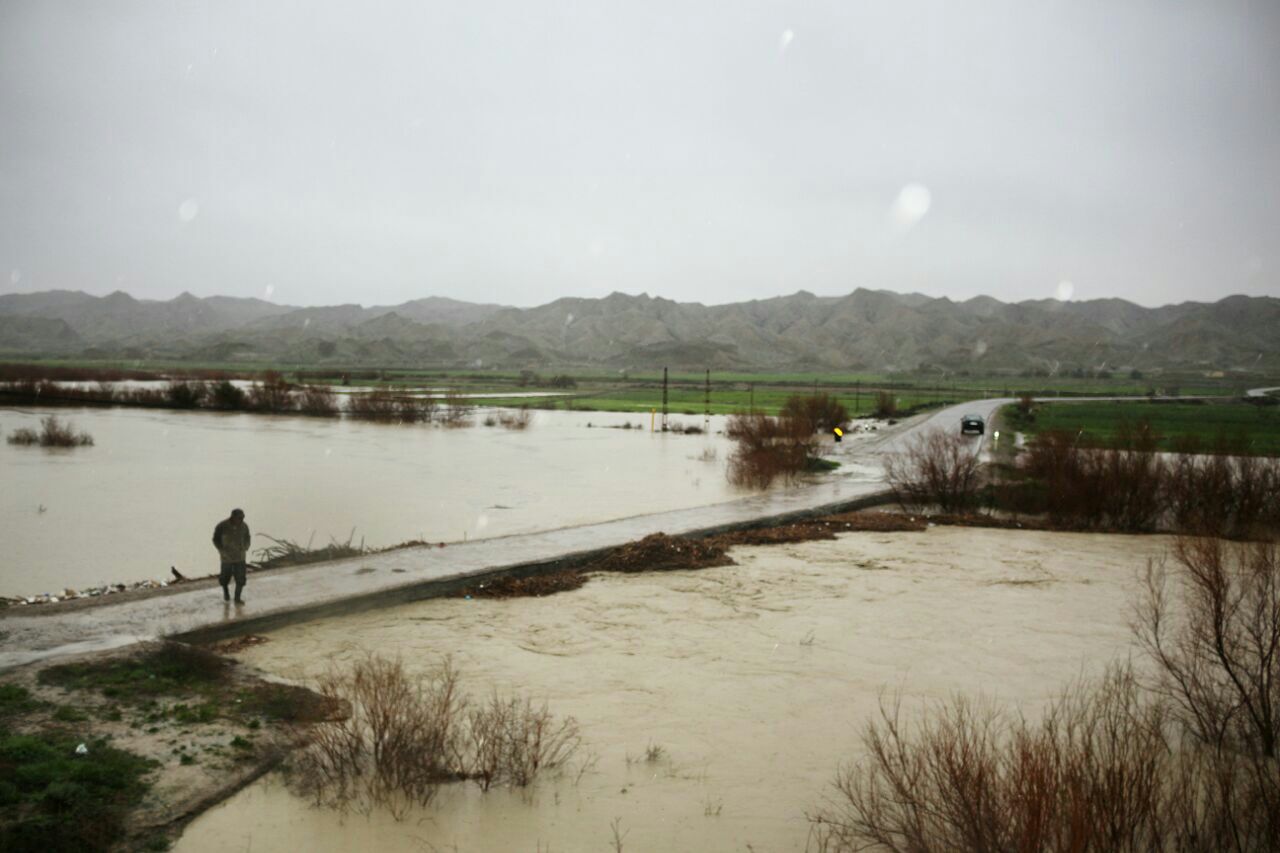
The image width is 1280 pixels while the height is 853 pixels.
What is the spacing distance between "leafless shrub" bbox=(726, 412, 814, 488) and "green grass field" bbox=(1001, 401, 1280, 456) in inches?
492

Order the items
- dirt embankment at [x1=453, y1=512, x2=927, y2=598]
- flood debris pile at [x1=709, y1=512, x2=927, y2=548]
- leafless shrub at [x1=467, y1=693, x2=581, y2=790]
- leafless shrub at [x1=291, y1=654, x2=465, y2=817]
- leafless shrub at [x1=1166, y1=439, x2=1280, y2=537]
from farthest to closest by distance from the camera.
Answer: leafless shrub at [x1=1166, y1=439, x2=1280, y2=537] → flood debris pile at [x1=709, y1=512, x2=927, y2=548] → dirt embankment at [x1=453, y1=512, x2=927, y2=598] → leafless shrub at [x1=467, y1=693, x2=581, y2=790] → leafless shrub at [x1=291, y1=654, x2=465, y2=817]

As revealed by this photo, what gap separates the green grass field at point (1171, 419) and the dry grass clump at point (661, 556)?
2601cm

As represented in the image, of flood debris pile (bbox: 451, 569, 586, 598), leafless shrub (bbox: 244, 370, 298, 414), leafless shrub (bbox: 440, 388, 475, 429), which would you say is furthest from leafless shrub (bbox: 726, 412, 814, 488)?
leafless shrub (bbox: 244, 370, 298, 414)

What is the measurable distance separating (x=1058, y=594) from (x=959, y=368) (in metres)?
180

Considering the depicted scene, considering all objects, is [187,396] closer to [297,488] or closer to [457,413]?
[457,413]

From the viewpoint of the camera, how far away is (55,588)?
500 inches

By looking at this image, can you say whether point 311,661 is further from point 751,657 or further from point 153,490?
point 153,490

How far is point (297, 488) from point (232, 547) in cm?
1555

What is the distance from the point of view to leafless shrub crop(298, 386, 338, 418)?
5531 centimetres

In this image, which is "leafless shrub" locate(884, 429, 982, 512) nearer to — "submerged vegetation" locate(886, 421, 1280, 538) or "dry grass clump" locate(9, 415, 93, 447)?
"submerged vegetation" locate(886, 421, 1280, 538)

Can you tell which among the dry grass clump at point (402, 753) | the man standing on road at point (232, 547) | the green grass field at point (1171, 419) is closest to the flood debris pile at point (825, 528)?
the man standing on road at point (232, 547)

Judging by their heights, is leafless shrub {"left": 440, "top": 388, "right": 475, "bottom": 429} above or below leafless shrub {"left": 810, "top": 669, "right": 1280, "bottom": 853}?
below

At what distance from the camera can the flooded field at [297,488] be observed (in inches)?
631

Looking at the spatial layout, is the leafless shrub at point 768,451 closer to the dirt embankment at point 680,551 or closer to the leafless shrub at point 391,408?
the dirt embankment at point 680,551
